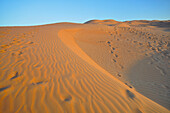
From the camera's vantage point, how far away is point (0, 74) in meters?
2.46

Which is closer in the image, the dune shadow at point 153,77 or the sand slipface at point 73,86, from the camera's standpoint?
the sand slipface at point 73,86

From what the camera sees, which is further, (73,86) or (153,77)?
(153,77)

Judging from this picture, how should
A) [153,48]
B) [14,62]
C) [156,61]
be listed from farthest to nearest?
[153,48]
[156,61]
[14,62]

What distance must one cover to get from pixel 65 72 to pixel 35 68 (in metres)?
0.98

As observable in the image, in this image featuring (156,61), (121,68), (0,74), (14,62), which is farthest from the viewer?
(156,61)

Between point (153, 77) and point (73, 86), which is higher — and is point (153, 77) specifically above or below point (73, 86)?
below

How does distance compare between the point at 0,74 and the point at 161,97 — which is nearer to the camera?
the point at 0,74

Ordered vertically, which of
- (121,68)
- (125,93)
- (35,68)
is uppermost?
(35,68)

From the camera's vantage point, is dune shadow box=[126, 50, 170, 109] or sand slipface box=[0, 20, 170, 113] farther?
dune shadow box=[126, 50, 170, 109]

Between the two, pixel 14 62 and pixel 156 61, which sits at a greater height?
pixel 14 62

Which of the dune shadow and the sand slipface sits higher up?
the sand slipface

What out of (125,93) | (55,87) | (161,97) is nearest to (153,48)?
(161,97)

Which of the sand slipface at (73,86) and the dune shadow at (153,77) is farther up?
the sand slipface at (73,86)

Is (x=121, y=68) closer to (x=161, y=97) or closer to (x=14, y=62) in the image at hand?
(x=161, y=97)
